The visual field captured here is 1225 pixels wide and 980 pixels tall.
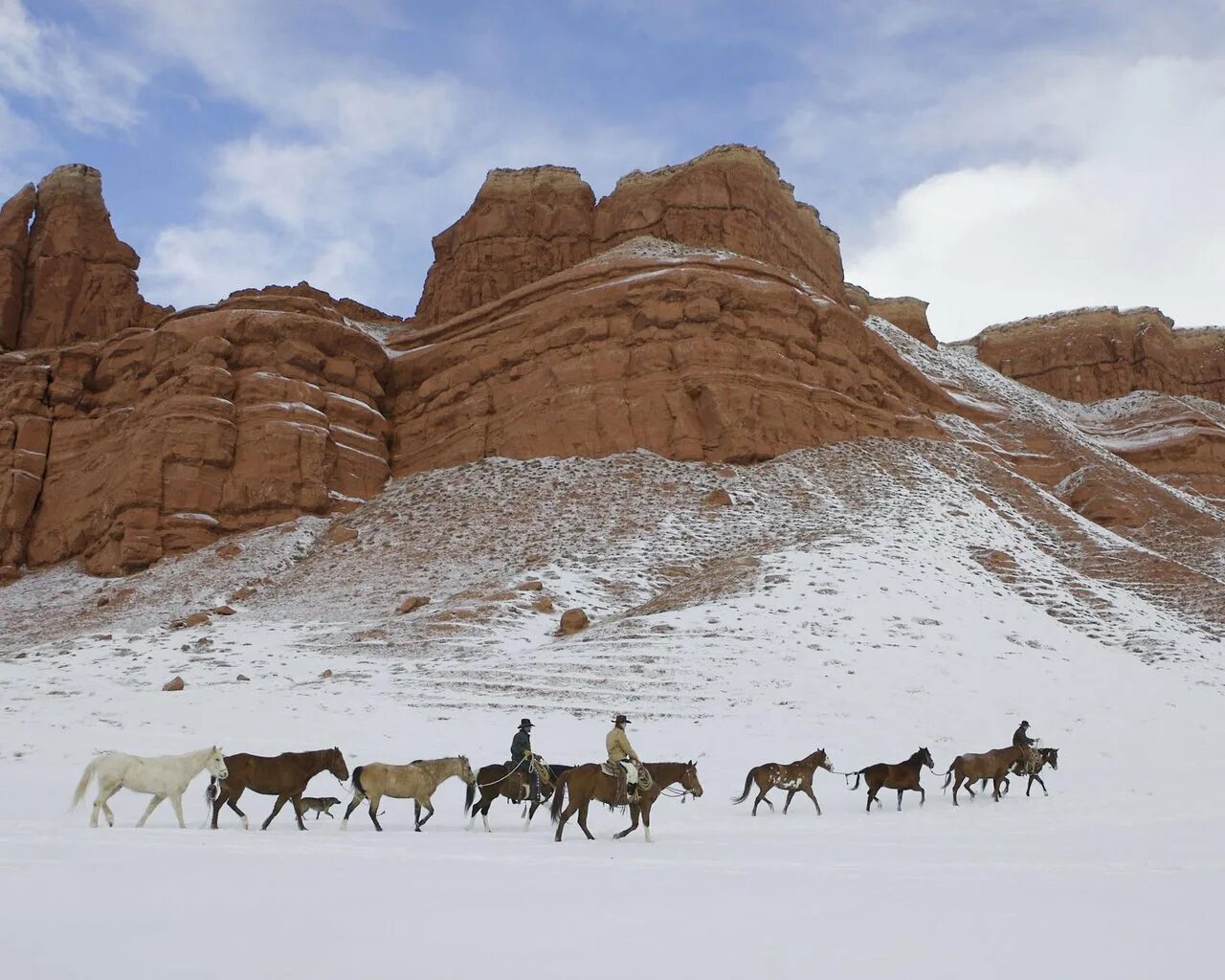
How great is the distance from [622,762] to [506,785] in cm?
225

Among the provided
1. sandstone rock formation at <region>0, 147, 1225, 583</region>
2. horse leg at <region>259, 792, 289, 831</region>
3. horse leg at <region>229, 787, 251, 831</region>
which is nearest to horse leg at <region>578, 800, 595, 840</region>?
horse leg at <region>259, 792, 289, 831</region>

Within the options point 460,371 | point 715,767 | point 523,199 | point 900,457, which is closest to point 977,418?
point 900,457

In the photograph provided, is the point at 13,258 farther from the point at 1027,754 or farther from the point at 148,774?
the point at 1027,754

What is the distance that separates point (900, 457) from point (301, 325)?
110ft

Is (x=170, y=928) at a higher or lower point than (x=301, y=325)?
lower

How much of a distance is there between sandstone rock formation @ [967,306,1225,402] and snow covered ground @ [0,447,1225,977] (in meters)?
60.6

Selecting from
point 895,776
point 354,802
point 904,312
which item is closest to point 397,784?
point 354,802

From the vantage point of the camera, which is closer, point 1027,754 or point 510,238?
point 1027,754

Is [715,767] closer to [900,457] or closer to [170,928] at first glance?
[170,928]

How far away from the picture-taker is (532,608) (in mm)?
35750

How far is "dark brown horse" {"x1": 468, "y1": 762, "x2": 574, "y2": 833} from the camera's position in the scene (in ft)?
50.0

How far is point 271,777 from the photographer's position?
14750mm

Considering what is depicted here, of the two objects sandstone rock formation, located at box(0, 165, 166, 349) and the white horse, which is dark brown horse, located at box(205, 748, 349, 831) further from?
sandstone rock formation, located at box(0, 165, 166, 349)

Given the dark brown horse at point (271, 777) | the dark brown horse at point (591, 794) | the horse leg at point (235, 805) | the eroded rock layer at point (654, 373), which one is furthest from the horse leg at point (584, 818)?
the eroded rock layer at point (654, 373)
